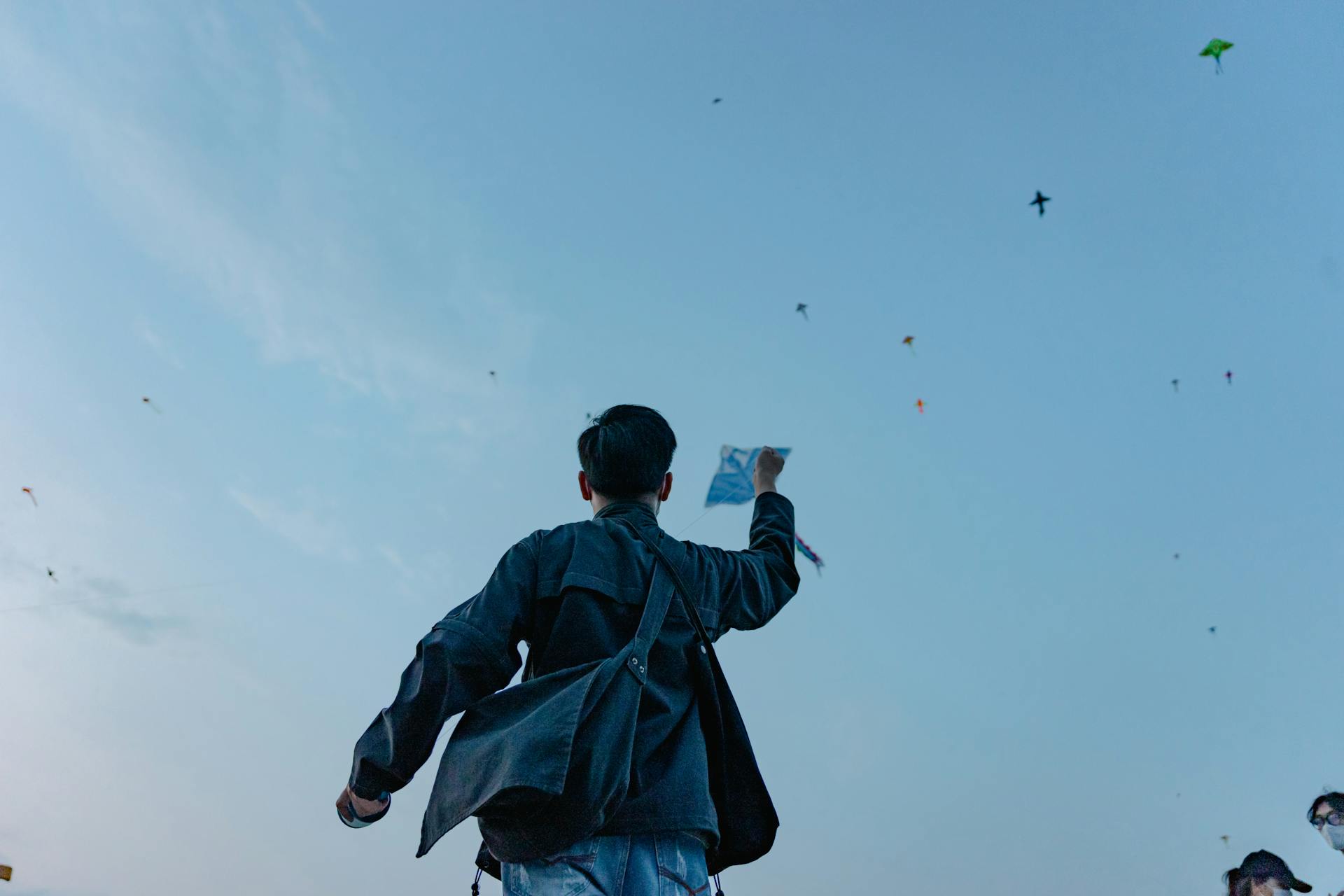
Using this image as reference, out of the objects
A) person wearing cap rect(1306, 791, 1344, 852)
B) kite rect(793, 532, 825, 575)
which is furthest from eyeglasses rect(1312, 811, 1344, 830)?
kite rect(793, 532, 825, 575)

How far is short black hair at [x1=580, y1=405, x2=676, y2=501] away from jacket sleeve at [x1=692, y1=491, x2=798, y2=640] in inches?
13.3

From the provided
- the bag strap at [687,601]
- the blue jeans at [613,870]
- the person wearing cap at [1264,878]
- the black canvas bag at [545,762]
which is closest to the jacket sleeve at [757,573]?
the bag strap at [687,601]

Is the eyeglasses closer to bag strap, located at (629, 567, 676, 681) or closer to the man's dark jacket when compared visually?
the man's dark jacket

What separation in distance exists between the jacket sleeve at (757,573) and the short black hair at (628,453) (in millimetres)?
337

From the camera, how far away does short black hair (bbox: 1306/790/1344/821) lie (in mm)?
6738

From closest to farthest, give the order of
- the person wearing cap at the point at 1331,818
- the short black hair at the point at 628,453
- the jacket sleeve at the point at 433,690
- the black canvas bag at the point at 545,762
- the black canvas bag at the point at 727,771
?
the black canvas bag at the point at 545,762
the jacket sleeve at the point at 433,690
the black canvas bag at the point at 727,771
the short black hair at the point at 628,453
the person wearing cap at the point at 1331,818

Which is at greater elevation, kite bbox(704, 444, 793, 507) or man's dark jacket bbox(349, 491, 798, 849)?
kite bbox(704, 444, 793, 507)

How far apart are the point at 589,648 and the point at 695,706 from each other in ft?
1.32

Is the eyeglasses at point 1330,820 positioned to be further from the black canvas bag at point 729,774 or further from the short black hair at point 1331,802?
the black canvas bag at point 729,774

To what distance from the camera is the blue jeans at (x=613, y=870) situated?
2693 millimetres

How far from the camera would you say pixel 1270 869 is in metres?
6.89

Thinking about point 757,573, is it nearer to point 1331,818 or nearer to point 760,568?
point 760,568

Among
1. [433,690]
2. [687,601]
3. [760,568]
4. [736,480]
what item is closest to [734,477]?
[736,480]

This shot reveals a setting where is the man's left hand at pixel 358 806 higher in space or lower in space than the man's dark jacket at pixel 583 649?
lower
